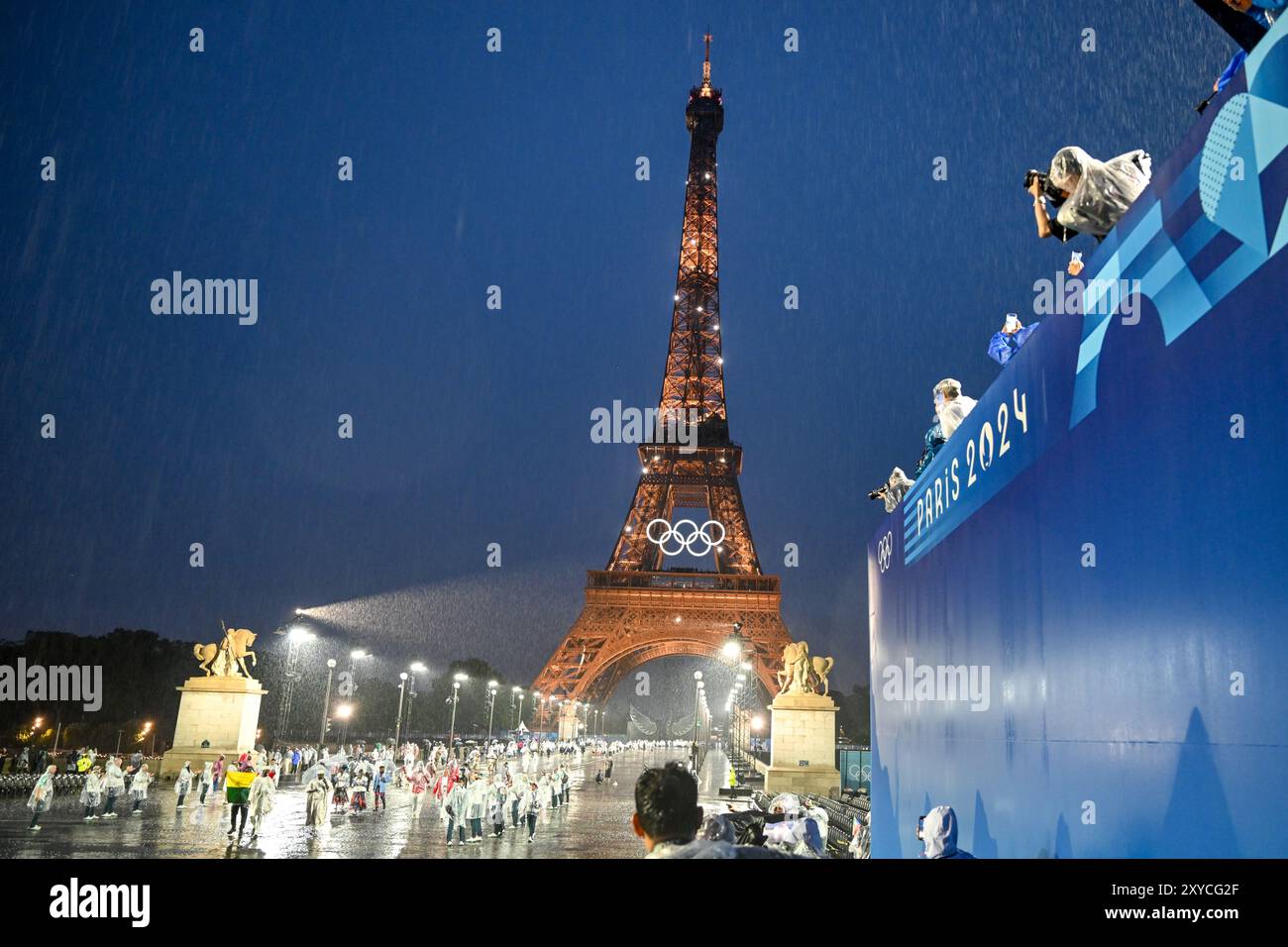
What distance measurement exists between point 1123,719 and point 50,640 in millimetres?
80368

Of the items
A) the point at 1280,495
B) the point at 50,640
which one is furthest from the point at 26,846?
the point at 50,640

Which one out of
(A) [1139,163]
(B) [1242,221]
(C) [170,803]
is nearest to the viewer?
(B) [1242,221]

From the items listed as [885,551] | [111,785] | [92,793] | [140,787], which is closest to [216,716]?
[140,787]

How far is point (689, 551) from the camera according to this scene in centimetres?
6216

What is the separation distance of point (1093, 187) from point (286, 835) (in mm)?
16028

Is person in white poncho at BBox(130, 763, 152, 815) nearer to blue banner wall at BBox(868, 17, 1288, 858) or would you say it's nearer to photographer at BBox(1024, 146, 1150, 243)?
blue banner wall at BBox(868, 17, 1288, 858)

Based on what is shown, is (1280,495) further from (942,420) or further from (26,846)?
(26,846)

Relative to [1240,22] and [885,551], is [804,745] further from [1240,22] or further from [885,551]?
[1240,22]

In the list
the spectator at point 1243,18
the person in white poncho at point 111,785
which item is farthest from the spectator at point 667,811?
the person in white poncho at point 111,785

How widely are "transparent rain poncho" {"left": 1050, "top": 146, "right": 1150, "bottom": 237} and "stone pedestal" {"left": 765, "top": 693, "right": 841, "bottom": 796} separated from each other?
20353 millimetres

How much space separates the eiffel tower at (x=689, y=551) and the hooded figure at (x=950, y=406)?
36204 mm

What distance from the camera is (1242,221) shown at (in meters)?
3.12

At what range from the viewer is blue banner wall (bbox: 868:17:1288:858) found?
2.93 metres
